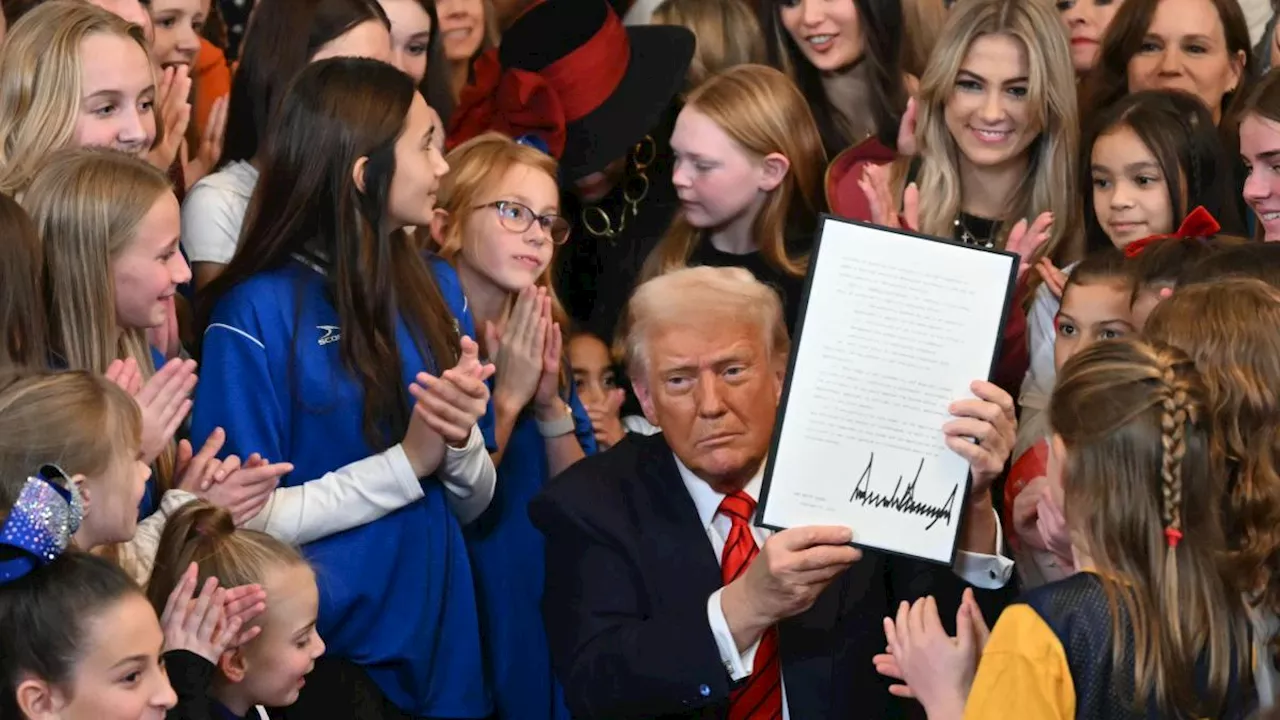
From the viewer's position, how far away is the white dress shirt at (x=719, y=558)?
361 centimetres

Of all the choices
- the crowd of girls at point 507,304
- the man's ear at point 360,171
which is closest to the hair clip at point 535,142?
the crowd of girls at point 507,304

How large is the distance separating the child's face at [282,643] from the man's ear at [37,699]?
0.62 m

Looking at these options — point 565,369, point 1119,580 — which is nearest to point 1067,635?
point 1119,580

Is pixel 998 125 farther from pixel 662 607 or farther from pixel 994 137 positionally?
pixel 662 607

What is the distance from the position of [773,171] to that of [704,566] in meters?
1.61

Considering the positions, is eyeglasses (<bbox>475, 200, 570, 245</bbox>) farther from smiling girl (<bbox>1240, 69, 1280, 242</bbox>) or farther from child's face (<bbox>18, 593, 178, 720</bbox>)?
child's face (<bbox>18, 593, 178, 720</bbox>)

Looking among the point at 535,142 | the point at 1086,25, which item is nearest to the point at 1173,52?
the point at 1086,25

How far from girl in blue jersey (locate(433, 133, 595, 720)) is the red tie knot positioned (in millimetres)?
859

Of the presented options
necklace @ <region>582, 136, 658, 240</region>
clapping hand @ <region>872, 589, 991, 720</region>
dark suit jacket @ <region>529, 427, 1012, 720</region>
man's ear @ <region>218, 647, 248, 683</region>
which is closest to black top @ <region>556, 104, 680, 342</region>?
necklace @ <region>582, 136, 658, 240</region>

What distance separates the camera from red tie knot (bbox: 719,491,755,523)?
3.82 meters

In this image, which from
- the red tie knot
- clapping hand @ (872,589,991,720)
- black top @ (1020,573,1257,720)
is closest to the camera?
black top @ (1020,573,1257,720)

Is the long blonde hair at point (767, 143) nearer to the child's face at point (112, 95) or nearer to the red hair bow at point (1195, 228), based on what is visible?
the red hair bow at point (1195, 228)

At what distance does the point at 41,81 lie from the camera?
167 inches

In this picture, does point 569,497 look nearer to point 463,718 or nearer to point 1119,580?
point 463,718
